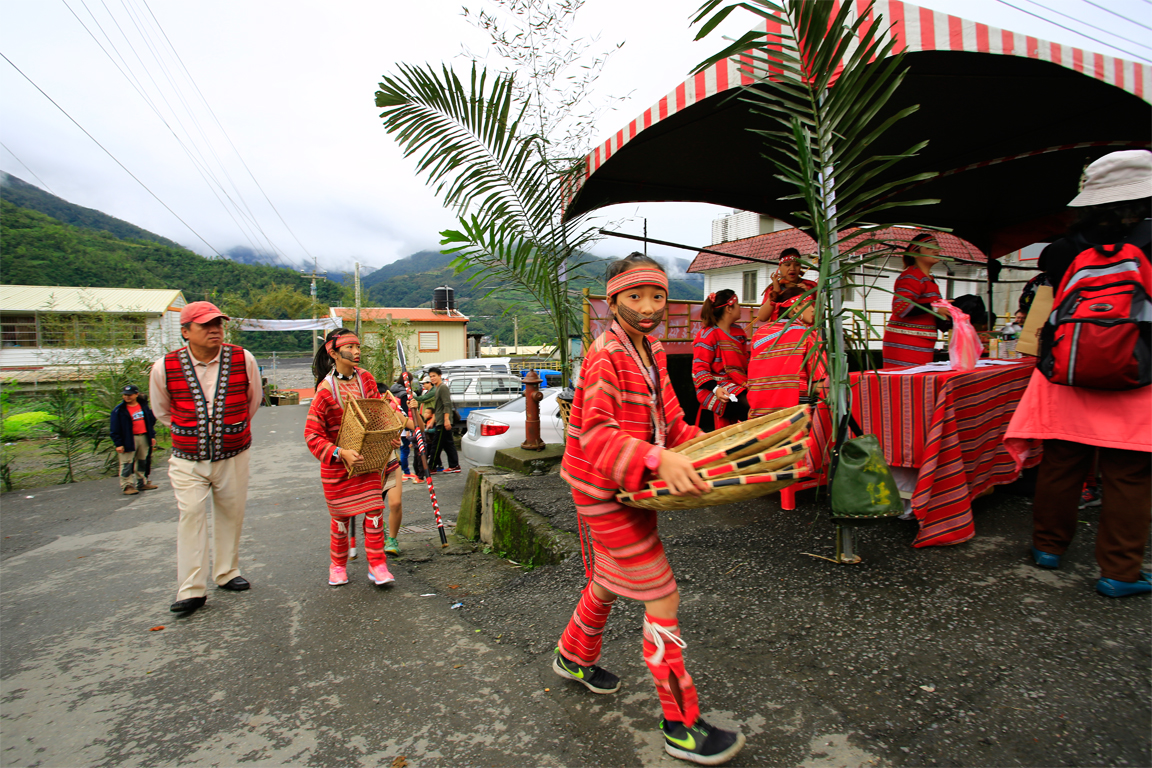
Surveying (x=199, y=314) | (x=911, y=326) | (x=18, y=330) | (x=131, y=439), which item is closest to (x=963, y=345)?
(x=911, y=326)

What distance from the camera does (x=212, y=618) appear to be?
12.2 feet

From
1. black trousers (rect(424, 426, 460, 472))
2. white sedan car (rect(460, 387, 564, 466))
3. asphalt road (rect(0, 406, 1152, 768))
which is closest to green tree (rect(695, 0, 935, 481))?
asphalt road (rect(0, 406, 1152, 768))

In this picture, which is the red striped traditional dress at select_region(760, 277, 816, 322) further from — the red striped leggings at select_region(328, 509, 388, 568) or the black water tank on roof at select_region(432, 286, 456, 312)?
→ the black water tank on roof at select_region(432, 286, 456, 312)

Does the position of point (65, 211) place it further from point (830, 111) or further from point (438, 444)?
point (830, 111)

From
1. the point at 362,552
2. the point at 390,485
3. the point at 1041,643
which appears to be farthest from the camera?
the point at 362,552

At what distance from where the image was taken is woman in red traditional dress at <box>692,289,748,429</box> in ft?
14.9

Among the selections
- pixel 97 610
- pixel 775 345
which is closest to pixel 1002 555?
pixel 775 345

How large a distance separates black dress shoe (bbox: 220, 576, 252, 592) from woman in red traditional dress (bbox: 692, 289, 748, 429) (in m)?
3.79

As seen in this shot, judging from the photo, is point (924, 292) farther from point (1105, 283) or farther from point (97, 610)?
point (97, 610)

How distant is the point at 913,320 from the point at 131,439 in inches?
420

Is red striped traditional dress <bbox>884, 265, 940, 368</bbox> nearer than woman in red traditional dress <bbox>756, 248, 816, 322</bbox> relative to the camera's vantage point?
No

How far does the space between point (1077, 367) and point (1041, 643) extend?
1.26m

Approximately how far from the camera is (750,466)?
1677 millimetres

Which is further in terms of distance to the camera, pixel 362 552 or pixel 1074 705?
pixel 362 552
